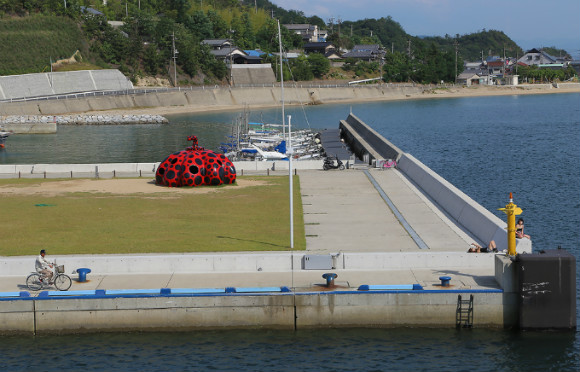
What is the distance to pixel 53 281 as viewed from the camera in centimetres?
3086

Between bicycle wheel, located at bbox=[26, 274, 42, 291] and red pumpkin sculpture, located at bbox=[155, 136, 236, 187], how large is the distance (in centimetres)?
2264

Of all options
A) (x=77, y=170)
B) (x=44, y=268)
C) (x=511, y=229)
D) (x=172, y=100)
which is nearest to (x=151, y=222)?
(x=44, y=268)

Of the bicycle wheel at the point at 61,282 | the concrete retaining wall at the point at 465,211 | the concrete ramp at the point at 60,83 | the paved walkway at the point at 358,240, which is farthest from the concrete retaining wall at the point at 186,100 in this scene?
the bicycle wheel at the point at 61,282

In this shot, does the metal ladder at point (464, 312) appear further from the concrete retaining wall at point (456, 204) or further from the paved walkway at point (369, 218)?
the paved walkway at point (369, 218)

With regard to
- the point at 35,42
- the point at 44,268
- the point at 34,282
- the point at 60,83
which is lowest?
the point at 34,282

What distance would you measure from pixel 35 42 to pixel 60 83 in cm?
1868

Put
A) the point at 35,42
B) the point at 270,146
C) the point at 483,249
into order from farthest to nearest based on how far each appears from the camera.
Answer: the point at 35,42 → the point at 270,146 → the point at 483,249

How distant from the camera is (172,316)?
30.0m

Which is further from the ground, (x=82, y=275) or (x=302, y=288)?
(x=82, y=275)

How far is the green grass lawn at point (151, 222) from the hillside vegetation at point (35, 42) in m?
127

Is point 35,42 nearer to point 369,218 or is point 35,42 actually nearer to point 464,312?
point 369,218

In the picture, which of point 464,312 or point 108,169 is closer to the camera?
point 464,312

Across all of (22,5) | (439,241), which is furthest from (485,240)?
(22,5)

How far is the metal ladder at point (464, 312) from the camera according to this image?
2966cm
